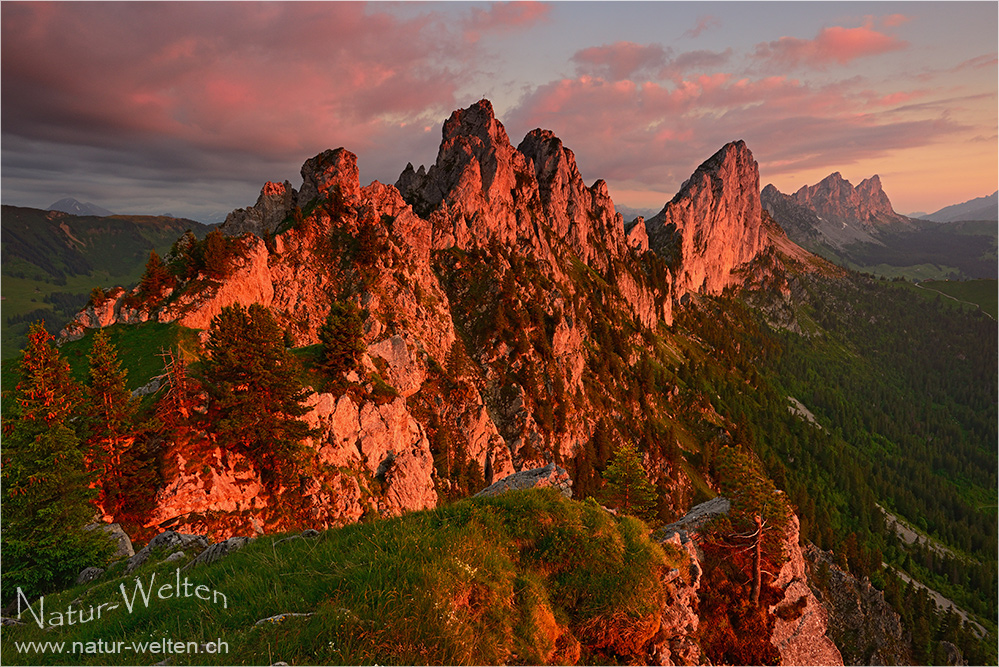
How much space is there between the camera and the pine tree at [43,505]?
66.3ft

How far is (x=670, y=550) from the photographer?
592 inches

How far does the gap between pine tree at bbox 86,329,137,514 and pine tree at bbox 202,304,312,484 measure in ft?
18.3

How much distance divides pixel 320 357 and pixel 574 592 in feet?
132

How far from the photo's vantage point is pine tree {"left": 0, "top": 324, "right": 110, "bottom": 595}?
796 inches

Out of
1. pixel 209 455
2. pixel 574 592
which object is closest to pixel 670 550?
pixel 574 592

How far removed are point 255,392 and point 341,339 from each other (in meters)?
11.4

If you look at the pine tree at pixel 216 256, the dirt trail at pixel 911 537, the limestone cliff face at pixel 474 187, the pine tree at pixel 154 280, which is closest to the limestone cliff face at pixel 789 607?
the pine tree at pixel 216 256

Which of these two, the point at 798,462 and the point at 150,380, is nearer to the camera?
the point at 150,380

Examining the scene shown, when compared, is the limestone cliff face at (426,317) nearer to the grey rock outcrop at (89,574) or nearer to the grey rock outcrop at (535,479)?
the grey rock outcrop at (89,574)

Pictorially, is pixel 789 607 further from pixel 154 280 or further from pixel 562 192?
pixel 562 192

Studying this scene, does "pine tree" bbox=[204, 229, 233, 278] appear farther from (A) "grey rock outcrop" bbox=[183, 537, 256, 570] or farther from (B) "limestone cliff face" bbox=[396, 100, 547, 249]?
(B) "limestone cliff face" bbox=[396, 100, 547, 249]

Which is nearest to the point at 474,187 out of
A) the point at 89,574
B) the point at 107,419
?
the point at 107,419

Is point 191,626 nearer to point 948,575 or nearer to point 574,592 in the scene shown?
point 574,592

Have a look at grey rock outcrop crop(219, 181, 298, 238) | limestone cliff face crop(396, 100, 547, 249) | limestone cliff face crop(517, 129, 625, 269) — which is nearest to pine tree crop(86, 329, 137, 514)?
grey rock outcrop crop(219, 181, 298, 238)
